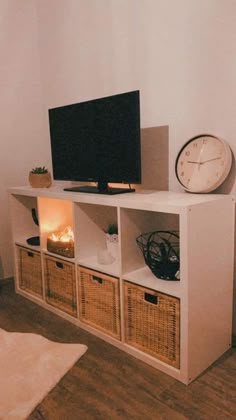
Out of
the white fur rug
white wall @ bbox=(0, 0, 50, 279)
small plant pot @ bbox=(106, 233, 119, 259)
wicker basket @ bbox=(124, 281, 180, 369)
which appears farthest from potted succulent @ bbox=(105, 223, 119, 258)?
white wall @ bbox=(0, 0, 50, 279)

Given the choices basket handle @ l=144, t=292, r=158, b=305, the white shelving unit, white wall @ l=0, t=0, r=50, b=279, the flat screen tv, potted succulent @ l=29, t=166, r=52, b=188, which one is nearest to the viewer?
the white shelving unit

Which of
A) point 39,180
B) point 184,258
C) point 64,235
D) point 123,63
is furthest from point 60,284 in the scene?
point 123,63

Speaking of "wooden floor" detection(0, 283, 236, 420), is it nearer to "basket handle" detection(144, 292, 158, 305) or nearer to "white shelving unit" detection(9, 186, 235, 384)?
"white shelving unit" detection(9, 186, 235, 384)

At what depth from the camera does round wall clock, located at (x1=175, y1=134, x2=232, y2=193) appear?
172 centimetres

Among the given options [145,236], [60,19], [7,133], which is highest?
[60,19]

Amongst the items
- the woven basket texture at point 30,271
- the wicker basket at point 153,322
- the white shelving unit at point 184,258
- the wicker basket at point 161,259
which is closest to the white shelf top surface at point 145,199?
the white shelving unit at point 184,258

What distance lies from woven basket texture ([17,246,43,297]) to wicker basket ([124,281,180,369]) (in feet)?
2.89

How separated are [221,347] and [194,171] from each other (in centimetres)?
91

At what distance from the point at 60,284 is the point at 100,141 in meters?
0.95

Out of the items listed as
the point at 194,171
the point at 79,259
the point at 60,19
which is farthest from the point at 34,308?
the point at 60,19

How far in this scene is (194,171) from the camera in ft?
6.09

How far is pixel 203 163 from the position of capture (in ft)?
5.96

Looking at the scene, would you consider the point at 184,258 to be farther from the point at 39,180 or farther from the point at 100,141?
the point at 39,180

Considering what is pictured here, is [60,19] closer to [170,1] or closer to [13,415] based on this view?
[170,1]
